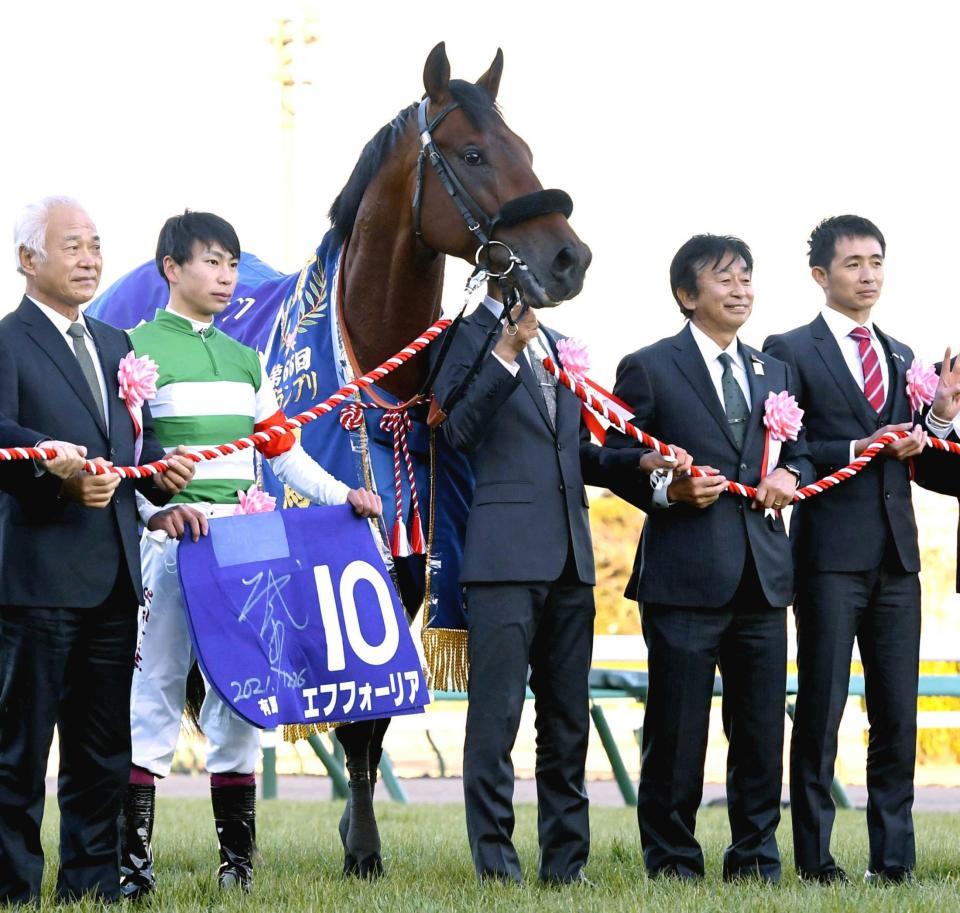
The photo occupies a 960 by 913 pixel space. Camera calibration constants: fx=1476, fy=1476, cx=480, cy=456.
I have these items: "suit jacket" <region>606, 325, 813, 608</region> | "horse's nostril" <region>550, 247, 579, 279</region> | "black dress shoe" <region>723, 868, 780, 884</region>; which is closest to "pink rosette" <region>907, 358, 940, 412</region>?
"suit jacket" <region>606, 325, 813, 608</region>

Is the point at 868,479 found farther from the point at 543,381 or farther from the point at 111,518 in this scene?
the point at 111,518

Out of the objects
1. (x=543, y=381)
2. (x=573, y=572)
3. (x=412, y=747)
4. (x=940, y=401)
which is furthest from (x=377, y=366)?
(x=412, y=747)

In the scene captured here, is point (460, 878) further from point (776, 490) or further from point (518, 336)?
point (518, 336)

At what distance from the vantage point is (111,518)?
391 cm

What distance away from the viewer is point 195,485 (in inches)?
174

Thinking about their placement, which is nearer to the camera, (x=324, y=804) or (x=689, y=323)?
(x=689, y=323)

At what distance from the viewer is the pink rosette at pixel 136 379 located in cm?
397

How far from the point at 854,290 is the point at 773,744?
146 cm

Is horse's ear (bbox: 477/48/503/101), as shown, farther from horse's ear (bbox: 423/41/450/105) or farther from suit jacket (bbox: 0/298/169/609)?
suit jacket (bbox: 0/298/169/609)

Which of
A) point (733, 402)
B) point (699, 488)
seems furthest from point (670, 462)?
point (733, 402)

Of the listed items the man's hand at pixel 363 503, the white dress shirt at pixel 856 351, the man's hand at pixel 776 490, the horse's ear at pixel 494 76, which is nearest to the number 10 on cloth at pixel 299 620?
the man's hand at pixel 363 503

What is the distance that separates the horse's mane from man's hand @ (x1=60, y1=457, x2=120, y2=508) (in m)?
1.53

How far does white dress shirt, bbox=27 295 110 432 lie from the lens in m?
3.90

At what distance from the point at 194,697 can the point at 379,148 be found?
6.79ft
